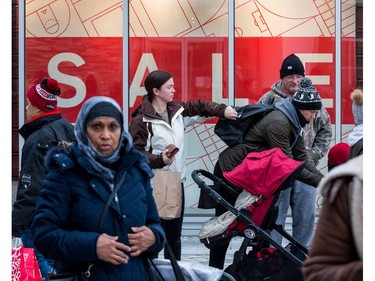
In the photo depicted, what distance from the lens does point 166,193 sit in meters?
7.02

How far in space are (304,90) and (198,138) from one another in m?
3.43

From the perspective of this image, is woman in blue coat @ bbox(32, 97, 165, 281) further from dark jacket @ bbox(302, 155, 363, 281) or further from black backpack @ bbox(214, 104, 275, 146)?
black backpack @ bbox(214, 104, 275, 146)

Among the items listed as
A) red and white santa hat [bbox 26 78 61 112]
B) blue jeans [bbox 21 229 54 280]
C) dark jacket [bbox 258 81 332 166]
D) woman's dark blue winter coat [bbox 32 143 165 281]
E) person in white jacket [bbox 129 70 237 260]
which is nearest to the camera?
woman's dark blue winter coat [bbox 32 143 165 281]

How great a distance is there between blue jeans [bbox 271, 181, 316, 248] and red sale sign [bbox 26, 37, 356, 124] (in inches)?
110

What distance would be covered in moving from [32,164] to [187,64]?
14.8 ft

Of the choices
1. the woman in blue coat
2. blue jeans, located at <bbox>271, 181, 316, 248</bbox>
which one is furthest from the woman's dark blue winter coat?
blue jeans, located at <bbox>271, 181, 316, 248</bbox>

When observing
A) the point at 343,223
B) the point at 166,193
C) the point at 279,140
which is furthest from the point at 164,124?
the point at 343,223

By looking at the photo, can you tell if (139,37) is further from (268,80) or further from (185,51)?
(268,80)

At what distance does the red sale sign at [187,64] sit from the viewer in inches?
410

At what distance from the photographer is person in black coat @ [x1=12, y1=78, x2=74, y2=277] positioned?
246 inches

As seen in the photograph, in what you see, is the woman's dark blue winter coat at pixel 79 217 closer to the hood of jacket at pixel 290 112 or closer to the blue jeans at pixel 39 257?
the blue jeans at pixel 39 257

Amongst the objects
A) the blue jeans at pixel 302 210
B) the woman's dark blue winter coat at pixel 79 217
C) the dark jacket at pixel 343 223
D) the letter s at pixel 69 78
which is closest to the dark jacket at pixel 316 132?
the blue jeans at pixel 302 210

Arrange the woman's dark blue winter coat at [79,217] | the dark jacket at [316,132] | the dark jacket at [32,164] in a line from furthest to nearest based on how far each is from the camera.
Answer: the dark jacket at [316,132] < the dark jacket at [32,164] < the woman's dark blue winter coat at [79,217]

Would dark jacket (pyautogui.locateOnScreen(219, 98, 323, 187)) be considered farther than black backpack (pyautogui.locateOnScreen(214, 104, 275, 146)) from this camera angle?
No
